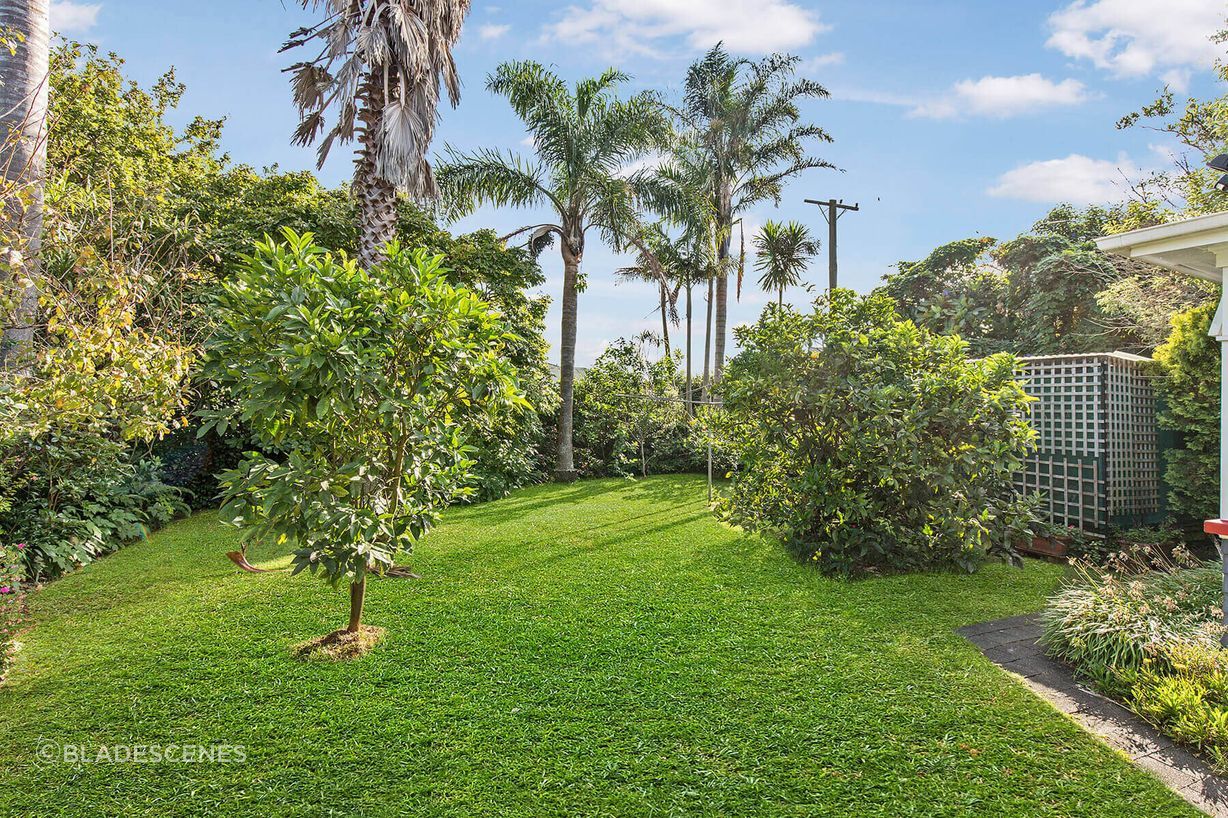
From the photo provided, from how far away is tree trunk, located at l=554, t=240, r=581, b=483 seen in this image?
13.0m

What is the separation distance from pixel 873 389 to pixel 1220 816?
11.3ft

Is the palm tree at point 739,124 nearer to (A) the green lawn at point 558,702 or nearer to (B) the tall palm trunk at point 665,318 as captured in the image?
(B) the tall palm trunk at point 665,318

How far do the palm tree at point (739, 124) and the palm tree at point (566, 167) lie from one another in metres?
5.19

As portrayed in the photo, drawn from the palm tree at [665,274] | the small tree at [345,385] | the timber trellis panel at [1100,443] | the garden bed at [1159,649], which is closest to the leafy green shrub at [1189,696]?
the garden bed at [1159,649]

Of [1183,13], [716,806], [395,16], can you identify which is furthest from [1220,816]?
[1183,13]

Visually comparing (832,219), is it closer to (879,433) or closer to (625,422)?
(625,422)

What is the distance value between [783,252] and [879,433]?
1660cm

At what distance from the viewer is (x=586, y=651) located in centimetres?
402

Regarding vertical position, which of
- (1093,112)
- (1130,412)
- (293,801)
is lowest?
(293,801)

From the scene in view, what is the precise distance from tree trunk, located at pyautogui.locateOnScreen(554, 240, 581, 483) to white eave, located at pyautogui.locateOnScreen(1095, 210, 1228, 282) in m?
9.67

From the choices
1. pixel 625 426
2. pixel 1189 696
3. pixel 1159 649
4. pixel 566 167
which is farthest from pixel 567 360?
pixel 1189 696

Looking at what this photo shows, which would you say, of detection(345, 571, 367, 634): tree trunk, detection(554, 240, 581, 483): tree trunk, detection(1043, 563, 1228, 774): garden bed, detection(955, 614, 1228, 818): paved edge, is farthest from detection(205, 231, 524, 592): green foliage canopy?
detection(554, 240, 581, 483): tree trunk

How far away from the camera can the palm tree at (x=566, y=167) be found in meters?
12.4

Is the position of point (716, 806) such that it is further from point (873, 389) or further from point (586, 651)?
point (873, 389)
